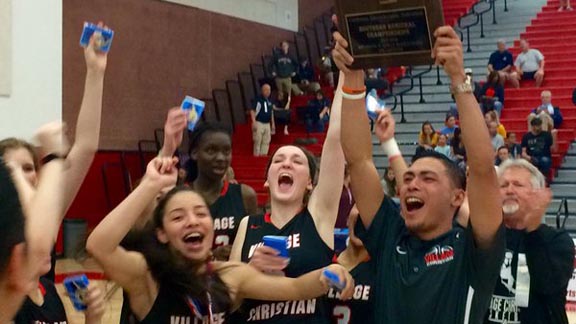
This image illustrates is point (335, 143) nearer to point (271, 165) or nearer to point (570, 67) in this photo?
point (271, 165)

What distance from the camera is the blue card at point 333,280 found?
3.23 meters

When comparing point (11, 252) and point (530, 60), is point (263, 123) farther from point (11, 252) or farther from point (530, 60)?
point (11, 252)

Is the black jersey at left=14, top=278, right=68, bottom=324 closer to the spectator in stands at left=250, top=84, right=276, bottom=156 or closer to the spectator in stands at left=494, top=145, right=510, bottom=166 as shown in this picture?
the spectator in stands at left=494, top=145, right=510, bottom=166

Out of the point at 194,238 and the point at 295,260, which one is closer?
the point at 194,238

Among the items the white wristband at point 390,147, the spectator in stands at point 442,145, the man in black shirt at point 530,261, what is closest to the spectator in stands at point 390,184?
the spectator in stands at point 442,145

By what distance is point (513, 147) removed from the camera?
572 inches

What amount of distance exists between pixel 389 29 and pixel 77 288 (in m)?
1.66

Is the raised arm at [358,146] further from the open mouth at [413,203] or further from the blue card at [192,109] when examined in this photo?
the blue card at [192,109]

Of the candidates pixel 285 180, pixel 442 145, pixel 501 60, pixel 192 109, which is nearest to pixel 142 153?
pixel 442 145

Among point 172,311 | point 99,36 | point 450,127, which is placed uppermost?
point 450,127

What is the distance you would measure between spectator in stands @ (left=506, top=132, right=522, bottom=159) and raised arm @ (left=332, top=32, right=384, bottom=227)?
37.0 feet

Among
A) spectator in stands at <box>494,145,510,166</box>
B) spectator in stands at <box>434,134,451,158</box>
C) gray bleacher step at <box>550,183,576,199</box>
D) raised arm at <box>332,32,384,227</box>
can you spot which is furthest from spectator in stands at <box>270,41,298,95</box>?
raised arm at <box>332,32,384,227</box>

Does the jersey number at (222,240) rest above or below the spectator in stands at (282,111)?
below

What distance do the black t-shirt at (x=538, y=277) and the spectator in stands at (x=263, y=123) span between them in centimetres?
1411
